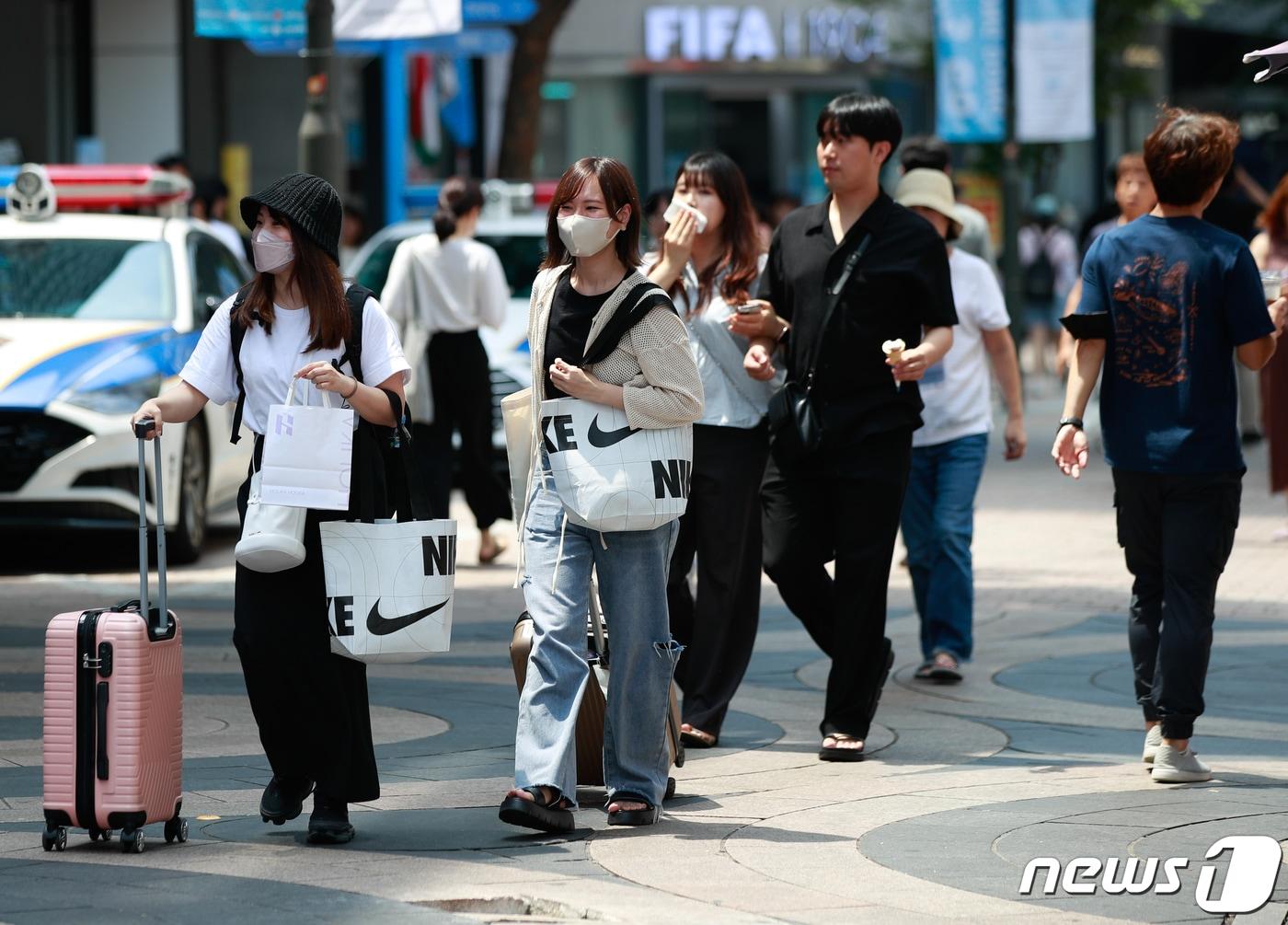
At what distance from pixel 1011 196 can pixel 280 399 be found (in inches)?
562

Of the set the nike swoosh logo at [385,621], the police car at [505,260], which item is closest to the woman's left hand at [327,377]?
the nike swoosh logo at [385,621]

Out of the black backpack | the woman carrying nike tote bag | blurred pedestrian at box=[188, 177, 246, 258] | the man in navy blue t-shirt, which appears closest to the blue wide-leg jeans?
the woman carrying nike tote bag

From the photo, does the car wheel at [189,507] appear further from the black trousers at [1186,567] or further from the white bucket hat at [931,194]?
the black trousers at [1186,567]

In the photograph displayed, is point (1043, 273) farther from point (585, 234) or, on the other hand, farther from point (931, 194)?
point (585, 234)

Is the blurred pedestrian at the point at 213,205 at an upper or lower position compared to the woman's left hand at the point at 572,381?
upper

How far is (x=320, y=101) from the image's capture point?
40.8ft

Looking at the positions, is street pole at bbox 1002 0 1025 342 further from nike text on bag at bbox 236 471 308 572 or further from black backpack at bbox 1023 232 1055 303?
nike text on bag at bbox 236 471 308 572

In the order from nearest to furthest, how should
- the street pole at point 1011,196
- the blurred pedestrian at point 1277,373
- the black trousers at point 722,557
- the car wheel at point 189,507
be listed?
1. the black trousers at point 722,557
2. the blurred pedestrian at point 1277,373
3. the car wheel at point 189,507
4. the street pole at point 1011,196

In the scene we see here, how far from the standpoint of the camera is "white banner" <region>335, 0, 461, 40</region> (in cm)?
1273

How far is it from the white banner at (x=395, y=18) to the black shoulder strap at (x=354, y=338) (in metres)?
7.18

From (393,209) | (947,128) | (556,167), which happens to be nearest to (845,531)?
(947,128)

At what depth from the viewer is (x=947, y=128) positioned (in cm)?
1909

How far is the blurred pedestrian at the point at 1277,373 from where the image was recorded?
11477mm

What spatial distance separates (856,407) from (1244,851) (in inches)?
79.0
